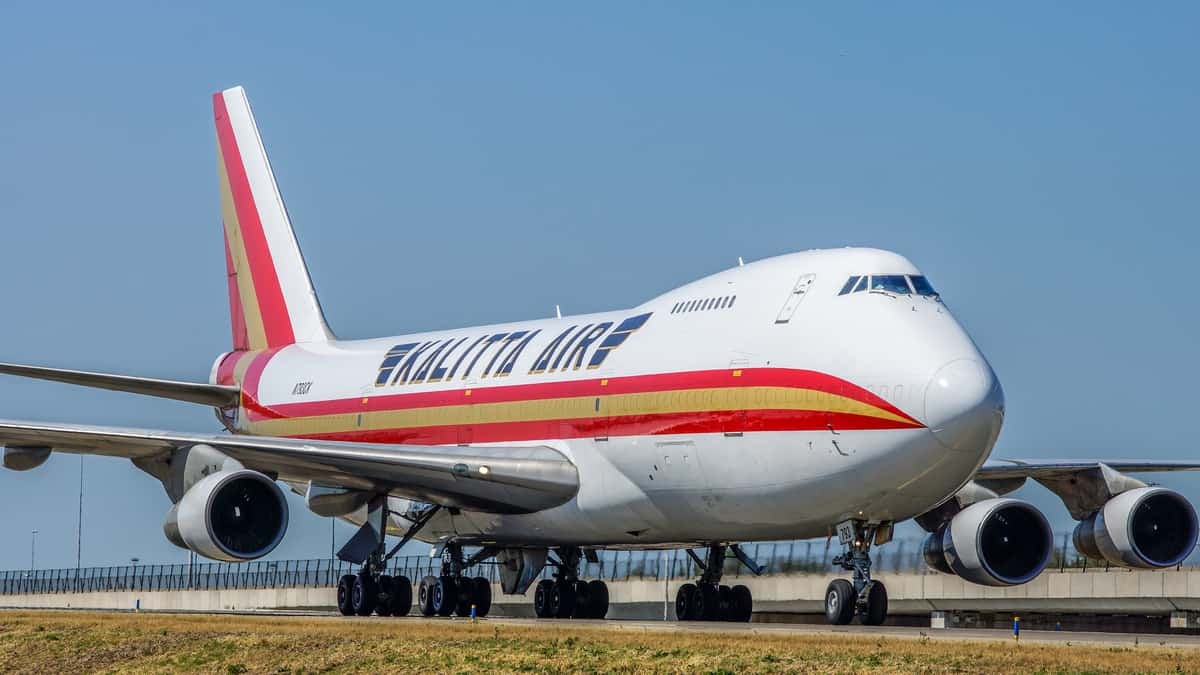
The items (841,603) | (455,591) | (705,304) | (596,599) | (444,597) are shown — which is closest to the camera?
(841,603)

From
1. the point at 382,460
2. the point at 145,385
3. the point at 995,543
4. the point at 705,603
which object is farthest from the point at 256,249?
the point at 995,543

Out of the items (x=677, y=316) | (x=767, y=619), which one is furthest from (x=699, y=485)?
(x=767, y=619)

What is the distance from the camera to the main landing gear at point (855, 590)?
25.0 meters

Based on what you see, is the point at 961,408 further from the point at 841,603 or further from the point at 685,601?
the point at 685,601

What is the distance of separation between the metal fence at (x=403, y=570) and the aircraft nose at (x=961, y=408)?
4.75 metres

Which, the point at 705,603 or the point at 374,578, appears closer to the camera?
the point at 705,603

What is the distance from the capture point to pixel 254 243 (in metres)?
42.1

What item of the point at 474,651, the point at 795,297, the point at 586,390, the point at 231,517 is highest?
the point at 795,297

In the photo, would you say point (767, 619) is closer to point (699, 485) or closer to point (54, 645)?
point (699, 485)

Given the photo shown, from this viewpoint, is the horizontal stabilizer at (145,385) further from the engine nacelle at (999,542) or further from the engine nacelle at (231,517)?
the engine nacelle at (999,542)

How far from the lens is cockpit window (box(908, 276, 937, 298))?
26.0 metres

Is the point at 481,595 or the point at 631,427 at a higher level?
the point at 631,427

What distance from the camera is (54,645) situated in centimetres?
2720

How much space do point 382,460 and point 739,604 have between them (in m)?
6.52
